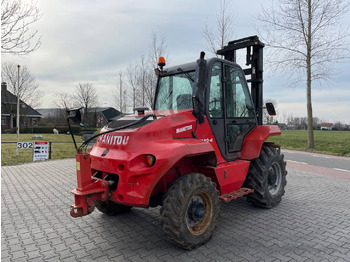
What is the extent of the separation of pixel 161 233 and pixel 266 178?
7.15 ft

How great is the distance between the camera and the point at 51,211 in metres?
5.01

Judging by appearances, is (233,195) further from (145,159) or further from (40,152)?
(40,152)

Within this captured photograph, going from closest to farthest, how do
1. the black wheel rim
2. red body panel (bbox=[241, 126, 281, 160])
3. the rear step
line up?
the black wheel rim → the rear step → red body panel (bbox=[241, 126, 281, 160])

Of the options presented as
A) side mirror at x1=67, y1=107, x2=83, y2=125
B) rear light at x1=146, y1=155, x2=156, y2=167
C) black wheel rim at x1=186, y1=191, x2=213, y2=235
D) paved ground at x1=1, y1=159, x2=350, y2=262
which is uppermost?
side mirror at x1=67, y1=107, x2=83, y2=125

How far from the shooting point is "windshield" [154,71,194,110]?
4.24 metres

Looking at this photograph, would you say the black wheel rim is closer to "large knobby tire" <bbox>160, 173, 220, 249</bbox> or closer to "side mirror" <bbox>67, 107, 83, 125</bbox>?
"large knobby tire" <bbox>160, 173, 220, 249</bbox>

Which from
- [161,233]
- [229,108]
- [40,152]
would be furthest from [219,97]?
[40,152]

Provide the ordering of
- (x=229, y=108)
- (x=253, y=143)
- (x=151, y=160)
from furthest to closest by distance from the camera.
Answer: (x=253, y=143) < (x=229, y=108) < (x=151, y=160)

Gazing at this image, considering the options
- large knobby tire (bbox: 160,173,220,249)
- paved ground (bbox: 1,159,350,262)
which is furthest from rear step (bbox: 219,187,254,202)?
paved ground (bbox: 1,159,350,262)

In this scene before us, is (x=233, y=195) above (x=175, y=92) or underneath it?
underneath

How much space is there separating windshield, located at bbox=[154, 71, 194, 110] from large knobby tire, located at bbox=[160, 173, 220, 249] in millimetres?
1330

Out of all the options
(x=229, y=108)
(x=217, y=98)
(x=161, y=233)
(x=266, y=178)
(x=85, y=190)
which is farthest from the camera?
(x=266, y=178)

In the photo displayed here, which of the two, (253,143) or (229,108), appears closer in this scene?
(229,108)

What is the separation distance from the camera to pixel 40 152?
11398 mm
